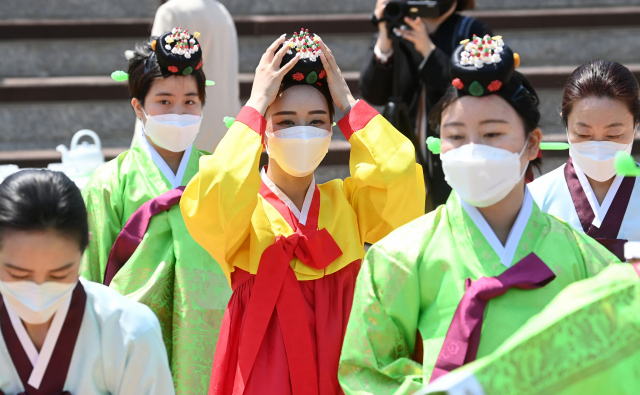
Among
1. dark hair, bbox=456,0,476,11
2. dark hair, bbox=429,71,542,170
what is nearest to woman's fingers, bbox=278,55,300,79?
dark hair, bbox=429,71,542,170

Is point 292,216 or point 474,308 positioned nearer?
point 474,308

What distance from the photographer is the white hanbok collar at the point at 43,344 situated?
1903mm

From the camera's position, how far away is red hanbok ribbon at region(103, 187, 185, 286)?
3.03 m

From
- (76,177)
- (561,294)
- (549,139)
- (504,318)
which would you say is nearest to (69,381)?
(504,318)

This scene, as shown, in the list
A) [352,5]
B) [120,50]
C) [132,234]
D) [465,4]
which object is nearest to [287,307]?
[132,234]

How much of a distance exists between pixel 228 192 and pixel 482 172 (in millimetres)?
841

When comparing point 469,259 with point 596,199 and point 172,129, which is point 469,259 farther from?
point 172,129

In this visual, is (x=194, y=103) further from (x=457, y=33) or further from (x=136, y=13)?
(x=136, y=13)

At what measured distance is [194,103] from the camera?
3320mm

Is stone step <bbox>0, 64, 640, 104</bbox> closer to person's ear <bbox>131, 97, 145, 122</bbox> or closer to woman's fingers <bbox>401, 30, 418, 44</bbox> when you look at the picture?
woman's fingers <bbox>401, 30, 418, 44</bbox>

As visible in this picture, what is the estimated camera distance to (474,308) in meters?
1.87

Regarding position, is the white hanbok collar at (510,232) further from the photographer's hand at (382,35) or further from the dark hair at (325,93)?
the photographer's hand at (382,35)

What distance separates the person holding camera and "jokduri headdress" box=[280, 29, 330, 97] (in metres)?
1.54

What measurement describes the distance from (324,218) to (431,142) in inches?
21.1
